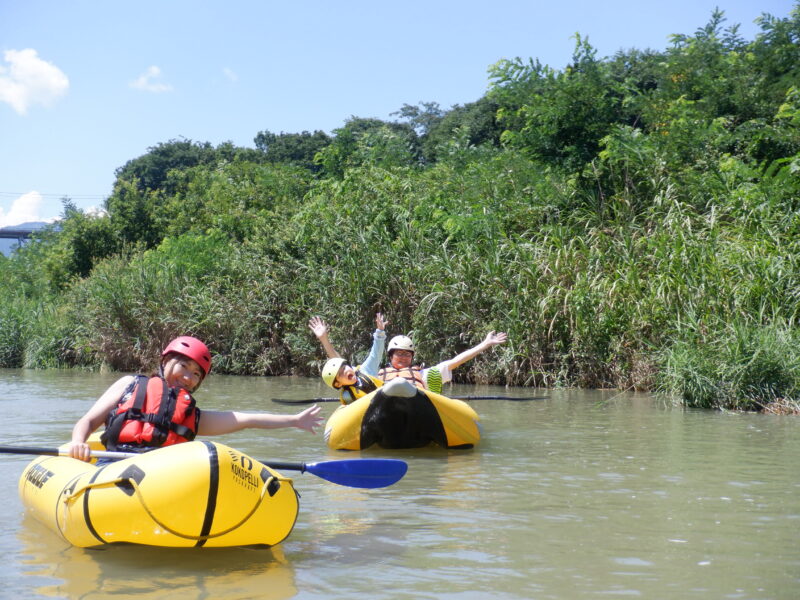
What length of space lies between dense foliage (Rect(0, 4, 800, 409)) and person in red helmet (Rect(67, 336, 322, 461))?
6321 mm

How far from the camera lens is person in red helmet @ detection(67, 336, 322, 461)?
13.3 ft

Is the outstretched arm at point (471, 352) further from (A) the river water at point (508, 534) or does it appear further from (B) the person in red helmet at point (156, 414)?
(B) the person in red helmet at point (156, 414)

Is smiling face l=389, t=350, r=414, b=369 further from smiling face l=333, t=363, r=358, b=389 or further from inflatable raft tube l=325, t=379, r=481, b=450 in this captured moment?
inflatable raft tube l=325, t=379, r=481, b=450

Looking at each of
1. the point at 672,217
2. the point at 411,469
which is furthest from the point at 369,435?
the point at 672,217

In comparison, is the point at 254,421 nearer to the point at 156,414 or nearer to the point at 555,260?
the point at 156,414

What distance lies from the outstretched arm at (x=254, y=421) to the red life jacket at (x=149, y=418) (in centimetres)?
13

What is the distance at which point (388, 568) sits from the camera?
3.46 m

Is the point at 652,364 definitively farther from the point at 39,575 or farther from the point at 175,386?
the point at 39,575

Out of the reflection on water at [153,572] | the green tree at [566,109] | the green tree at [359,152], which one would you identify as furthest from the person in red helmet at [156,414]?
the green tree at [359,152]

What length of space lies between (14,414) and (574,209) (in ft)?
26.7

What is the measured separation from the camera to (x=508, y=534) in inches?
156

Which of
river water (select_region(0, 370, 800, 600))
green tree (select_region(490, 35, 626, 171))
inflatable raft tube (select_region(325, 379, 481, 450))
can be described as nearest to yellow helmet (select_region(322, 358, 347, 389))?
inflatable raft tube (select_region(325, 379, 481, 450))

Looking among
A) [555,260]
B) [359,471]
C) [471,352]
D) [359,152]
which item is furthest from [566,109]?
[359,471]

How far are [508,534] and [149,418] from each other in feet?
5.61
